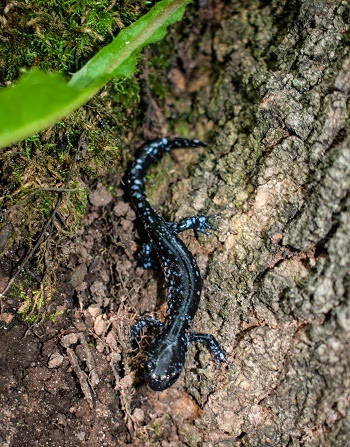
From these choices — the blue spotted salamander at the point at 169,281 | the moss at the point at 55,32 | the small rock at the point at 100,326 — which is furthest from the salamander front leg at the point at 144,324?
the moss at the point at 55,32

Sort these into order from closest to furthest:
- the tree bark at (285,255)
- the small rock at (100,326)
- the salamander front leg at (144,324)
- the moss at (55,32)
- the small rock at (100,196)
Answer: the tree bark at (285,255) < the moss at (55,32) < the small rock at (100,326) < the salamander front leg at (144,324) < the small rock at (100,196)

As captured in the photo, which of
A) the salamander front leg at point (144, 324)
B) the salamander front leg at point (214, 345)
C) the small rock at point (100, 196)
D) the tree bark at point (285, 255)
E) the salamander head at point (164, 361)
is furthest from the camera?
the small rock at point (100, 196)

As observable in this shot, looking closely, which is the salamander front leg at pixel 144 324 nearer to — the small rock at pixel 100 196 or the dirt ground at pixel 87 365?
the dirt ground at pixel 87 365

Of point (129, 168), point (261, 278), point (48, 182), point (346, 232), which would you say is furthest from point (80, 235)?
point (346, 232)

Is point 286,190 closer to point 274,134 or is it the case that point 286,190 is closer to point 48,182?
point 274,134

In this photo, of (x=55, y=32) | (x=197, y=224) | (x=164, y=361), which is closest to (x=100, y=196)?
(x=197, y=224)

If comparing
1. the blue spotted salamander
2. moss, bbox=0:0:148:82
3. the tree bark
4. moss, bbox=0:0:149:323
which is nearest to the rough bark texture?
the tree bark
